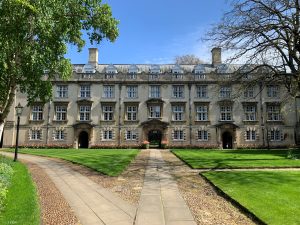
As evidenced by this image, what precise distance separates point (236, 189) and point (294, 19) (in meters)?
13.8

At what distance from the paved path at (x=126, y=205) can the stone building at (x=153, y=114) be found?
31548mm

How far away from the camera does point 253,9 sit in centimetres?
2055

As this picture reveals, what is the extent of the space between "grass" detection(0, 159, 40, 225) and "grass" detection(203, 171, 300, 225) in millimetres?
5401

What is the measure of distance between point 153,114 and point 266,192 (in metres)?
35.2

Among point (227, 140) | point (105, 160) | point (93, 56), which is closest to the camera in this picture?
point (105, 160)

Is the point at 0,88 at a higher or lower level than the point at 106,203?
higher

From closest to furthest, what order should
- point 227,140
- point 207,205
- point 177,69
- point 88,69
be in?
point 207,205
point 227,140
point 88,69
point 177,69

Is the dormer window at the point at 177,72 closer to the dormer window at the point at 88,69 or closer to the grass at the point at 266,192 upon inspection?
the dormer window at the point at 88,69

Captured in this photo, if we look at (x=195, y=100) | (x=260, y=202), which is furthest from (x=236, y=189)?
(x=195, y=100)

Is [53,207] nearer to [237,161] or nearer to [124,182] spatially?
[124,182]

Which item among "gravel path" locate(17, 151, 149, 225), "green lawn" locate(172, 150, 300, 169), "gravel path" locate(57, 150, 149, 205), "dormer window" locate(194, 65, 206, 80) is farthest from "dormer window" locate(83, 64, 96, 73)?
"gravel path" locate(57, 150, 149, 205)

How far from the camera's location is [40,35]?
14.7 meters

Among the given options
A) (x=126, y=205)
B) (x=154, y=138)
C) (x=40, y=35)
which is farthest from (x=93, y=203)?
(x=154, y=138)

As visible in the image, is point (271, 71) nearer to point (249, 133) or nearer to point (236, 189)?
point (236, 189)
